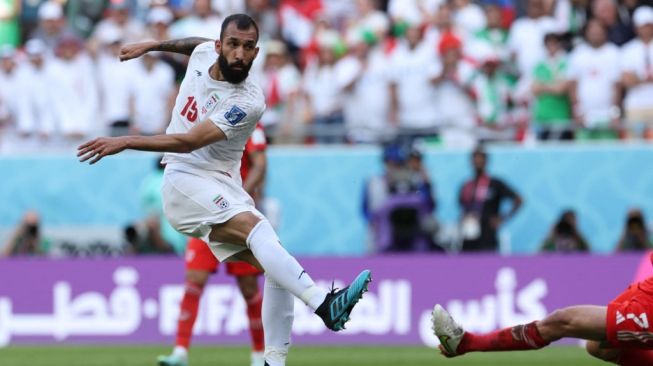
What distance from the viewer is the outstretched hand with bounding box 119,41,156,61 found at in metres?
11.1

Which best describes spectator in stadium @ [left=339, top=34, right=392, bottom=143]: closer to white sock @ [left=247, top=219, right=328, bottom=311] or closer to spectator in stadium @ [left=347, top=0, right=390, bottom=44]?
spectator in stadium @ [left=347, top=0, right=390, bottom=44]

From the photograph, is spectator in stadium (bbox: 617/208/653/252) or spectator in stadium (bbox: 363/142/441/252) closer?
spectator in stadium (bbox: 363/142/441/252)

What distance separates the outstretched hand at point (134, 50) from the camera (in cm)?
1114

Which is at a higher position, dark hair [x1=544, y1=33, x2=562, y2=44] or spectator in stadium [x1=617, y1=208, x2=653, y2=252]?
dark hair [x1=544, y1=33, x2=562, y2=44]

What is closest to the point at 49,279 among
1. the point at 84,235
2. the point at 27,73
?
the point at 84,235

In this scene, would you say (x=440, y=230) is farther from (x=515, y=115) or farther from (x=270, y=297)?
(x=270, y=297)

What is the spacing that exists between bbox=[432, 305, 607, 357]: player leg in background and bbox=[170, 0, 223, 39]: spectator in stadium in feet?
36.2

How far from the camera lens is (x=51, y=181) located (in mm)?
20594

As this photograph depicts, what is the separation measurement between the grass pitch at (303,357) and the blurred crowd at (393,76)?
Answer: 419 centimetres

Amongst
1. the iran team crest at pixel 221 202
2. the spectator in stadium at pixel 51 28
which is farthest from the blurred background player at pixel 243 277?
the spectator in stadium at pixel 51 28

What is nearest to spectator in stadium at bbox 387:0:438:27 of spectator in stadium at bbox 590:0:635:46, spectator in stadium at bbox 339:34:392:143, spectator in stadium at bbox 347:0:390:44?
spectator in stadium at bbox 347:0:390:44

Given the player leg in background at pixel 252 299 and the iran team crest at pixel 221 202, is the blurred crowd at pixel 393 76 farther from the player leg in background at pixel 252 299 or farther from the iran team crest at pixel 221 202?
the iran team crest at pixel 221 202

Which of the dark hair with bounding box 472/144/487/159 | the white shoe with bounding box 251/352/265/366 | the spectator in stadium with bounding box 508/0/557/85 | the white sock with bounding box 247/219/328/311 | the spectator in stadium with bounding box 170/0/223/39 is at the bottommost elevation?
the white shoe with bounding box 251/352/265/366

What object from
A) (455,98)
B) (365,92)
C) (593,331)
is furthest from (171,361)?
(455,98)
